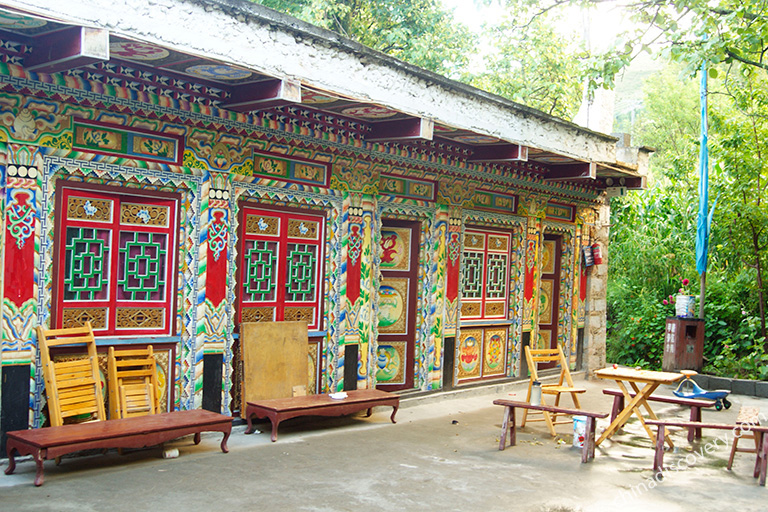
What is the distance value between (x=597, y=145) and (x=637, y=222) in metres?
6.94

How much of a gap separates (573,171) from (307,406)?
18.0ft

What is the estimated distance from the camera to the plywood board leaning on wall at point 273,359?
7250mm

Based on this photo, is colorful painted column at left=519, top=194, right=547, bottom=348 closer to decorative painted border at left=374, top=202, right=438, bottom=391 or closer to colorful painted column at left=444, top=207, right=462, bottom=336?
colorful painted column at left=444, top=207, right=462, bottom=336

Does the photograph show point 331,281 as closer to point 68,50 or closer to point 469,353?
point 469,353

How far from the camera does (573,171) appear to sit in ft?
34.5

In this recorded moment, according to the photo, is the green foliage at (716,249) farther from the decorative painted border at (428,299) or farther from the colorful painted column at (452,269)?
the decorative painted border at (428,299)

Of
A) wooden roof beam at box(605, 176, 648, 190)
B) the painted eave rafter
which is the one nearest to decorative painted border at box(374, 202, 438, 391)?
the painted eave rafter

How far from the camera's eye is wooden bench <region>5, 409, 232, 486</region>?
16.9 ft

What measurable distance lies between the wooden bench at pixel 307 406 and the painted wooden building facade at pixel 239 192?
352 mm

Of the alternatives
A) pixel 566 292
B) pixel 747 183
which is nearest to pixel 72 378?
pixel 566 292

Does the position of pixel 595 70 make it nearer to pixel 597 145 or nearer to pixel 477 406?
pixel 597 145

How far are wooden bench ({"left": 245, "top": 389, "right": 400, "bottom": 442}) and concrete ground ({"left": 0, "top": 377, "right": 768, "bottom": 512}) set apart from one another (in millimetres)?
225

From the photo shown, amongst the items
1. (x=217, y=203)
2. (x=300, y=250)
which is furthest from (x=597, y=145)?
(x=217, y=203)

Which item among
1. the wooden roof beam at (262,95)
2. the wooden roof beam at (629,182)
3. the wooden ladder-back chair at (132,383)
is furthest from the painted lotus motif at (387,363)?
the wooden roof beam at (629,182)
